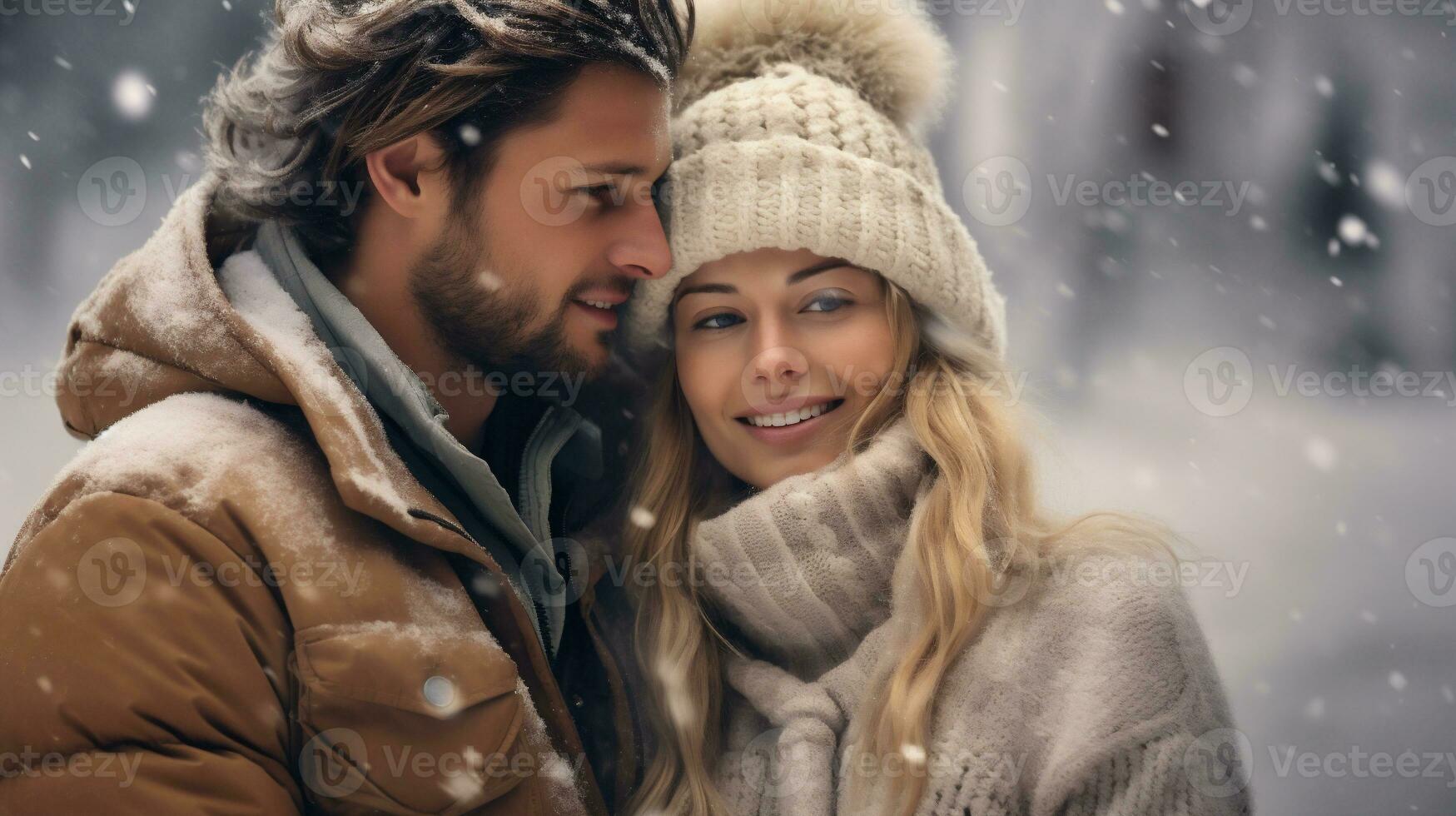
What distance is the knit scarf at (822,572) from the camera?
7.06ft

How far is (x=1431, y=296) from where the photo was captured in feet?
18.8

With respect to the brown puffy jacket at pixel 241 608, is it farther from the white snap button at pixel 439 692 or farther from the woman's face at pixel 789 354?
the woman's face at pixel 789 354

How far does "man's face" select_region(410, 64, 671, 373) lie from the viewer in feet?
7.66

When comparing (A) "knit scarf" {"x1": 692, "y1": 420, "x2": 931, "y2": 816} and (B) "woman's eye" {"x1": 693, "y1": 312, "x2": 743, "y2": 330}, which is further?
(B) "woman's eye" {"x1": 693, "y1": 312, "x2": 743, "y2": 330}

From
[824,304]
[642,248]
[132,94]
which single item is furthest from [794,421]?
[132,94]

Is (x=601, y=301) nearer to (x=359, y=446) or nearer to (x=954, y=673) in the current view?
(x=359, y=446)

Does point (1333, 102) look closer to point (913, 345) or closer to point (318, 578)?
point (913, 345)

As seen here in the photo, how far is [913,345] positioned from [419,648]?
1.29 meters

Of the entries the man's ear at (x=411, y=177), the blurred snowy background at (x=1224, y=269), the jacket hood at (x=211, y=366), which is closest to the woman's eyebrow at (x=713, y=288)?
the man's ear at (x=411, y=177)

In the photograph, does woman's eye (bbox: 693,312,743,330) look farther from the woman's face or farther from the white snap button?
the white snap button

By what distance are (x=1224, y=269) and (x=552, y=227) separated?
522 centimetres

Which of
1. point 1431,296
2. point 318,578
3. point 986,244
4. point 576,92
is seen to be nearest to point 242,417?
point 318,578

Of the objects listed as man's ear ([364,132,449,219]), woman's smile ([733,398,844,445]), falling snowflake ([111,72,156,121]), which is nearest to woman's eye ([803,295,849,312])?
woman's smile ([733,398,844,445])

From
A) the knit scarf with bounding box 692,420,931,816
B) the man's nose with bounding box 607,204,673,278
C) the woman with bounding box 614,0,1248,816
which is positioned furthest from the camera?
the man's nose with bounding box 607,204,673,278
